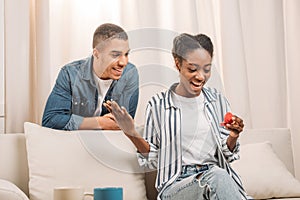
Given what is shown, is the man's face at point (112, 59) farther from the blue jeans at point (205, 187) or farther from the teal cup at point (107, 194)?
the teal cup at point (107, 194)

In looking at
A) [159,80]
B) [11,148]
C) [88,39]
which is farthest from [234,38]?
[11,148]

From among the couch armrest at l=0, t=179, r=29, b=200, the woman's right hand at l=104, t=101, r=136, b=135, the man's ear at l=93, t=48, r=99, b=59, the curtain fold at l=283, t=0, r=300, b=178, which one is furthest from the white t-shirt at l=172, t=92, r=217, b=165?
the curtain fold at l=283, t=0, r=300, b=178

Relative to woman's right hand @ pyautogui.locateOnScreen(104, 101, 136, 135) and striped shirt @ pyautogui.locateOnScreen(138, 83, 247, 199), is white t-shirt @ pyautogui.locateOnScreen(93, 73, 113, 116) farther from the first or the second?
woman's right hand @ pyautogui.locateOnScreen(104, 101, 136, 135)

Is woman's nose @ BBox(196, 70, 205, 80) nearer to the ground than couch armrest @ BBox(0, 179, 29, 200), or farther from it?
farther from it

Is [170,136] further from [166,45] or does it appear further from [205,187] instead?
[166,45]

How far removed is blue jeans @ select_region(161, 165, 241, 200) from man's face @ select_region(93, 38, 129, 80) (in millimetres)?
777

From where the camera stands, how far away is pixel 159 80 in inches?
113

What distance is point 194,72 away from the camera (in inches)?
93.4

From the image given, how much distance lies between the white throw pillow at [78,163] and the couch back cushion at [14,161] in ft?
0.30

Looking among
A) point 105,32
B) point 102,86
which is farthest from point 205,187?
point 105,32

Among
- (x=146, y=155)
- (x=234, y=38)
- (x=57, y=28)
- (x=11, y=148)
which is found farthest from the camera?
(x=234, y=38)

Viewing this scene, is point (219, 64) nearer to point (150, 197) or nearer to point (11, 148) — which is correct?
point (150, 197)

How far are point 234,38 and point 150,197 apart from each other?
3.84 ft

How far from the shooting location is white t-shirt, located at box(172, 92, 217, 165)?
230cm
